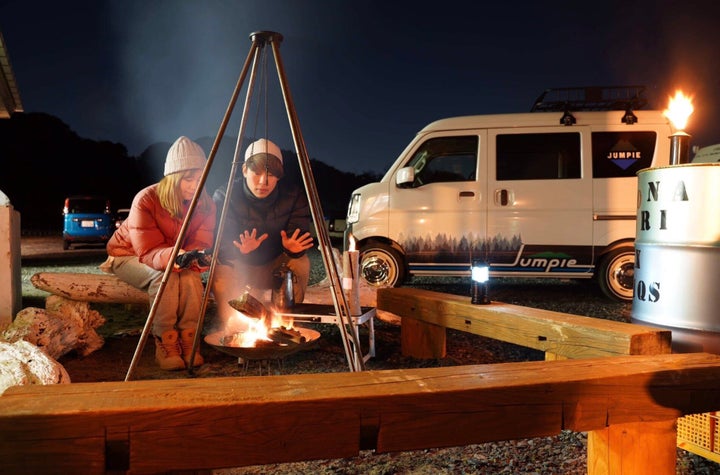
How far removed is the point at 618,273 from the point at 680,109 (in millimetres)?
4501

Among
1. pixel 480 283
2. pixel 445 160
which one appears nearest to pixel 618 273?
pixel 445 160

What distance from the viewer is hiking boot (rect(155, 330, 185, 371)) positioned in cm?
355

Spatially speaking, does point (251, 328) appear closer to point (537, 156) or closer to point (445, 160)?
point (445, 160)

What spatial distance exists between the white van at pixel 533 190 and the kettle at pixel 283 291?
10.9ft

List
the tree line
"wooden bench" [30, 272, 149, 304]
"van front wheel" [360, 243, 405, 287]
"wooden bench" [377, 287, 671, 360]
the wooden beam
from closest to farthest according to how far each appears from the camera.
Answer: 1. the wooden beam
2. "wooden bench" [377, 287, 671, 360]
3. "wooden bench" [30, 272, 149, 304]
4. "van front wheel" [360, 243, 405, 287]
5. the tree line

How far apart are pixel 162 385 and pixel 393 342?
124 inches

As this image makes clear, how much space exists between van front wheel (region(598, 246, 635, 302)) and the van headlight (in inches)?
126

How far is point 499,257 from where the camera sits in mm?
6719

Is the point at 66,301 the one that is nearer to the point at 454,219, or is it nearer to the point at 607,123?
the point at 454,219

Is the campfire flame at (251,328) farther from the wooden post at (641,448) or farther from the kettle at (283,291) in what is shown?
the wooden post at (641,448)

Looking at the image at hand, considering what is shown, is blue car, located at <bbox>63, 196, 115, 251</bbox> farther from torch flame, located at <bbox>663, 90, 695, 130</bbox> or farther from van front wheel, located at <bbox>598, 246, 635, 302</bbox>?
torch flame, located at <bbox>663, 90, 695, 130</bbox>

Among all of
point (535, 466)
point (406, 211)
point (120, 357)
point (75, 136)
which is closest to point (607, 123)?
point (406, 211)

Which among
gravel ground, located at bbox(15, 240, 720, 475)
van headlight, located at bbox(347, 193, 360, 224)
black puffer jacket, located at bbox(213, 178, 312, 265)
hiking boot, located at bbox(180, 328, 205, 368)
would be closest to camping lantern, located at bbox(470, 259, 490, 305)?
gravel ground, located at bbox(15, 240, 720, 475)

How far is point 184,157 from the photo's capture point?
3.54 m
